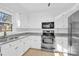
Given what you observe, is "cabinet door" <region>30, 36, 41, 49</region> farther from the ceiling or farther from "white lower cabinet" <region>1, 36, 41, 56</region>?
the ceiling

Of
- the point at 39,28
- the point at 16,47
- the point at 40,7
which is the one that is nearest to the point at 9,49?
the point at 16,47

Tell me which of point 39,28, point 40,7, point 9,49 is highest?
point 40,7

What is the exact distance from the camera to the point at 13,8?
1.36 metres

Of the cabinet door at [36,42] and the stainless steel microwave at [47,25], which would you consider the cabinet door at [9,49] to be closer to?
the cabinet door at [36,42]

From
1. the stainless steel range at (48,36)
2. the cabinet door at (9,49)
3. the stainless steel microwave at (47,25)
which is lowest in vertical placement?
the cabinet door at (9,49)

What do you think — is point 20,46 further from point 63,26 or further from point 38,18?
point 63,26

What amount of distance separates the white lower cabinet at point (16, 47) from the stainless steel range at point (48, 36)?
270 mm

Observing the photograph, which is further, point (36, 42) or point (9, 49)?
point (36, 42)

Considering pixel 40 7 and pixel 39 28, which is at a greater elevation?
pixel 40 7

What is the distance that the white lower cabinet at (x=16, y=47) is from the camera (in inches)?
50.7

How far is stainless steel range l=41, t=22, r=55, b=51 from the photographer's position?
4.67 feet

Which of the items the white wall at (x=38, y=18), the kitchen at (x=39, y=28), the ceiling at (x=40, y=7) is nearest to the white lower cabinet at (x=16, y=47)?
the kitchen at (x=39, y=28)

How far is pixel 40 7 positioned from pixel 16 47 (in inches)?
27.7

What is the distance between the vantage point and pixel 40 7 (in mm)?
1394
